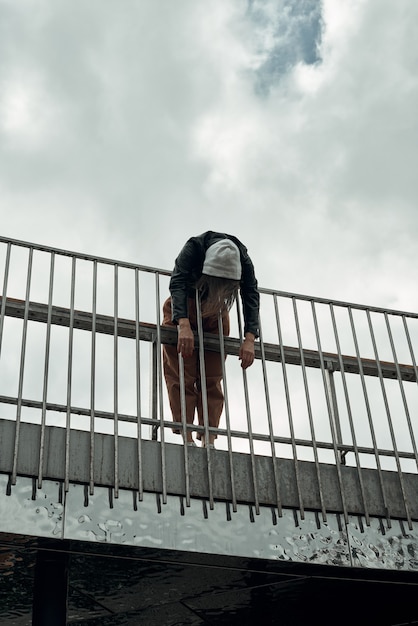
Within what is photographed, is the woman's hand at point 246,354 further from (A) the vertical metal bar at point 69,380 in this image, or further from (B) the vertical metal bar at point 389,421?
(A) the vertical metal bar at point 69,380

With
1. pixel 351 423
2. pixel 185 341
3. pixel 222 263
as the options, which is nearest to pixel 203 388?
pixel 185 341

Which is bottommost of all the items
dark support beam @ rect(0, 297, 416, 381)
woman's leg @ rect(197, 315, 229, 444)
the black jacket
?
woman's leg @ rect(197, 315, 229, 444)

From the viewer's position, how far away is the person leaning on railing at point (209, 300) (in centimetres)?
703

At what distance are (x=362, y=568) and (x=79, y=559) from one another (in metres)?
2.12

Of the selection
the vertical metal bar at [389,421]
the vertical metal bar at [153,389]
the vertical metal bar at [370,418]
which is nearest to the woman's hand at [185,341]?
the vertical metal bar at [153,389]

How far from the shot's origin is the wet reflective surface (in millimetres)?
5586

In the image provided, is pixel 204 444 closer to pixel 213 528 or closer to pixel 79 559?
pixel 213 528

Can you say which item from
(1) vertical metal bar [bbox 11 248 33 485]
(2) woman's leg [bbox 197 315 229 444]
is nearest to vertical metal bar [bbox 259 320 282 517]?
(2) woman's leg [bbox 197 315 229 444]

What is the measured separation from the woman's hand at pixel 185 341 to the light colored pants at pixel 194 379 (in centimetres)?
38

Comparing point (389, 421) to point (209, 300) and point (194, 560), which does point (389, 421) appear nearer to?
point (209, 300)

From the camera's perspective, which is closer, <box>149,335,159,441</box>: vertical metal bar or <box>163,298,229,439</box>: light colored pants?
<box>149,335,159,441</box>: vertical metal bar

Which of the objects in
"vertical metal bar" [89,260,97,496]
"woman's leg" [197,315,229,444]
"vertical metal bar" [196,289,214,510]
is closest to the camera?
"vertical metal bar" [89,260,97,496]

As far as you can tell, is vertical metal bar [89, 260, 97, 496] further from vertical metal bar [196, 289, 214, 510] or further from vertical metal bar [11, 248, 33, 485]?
vertical metal bar [196, 289, 214, 510]

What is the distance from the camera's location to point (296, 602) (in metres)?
7.39
